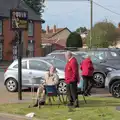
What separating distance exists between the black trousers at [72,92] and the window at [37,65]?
4.81 metres

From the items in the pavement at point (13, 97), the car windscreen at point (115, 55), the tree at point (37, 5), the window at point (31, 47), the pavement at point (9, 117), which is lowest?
the pavement at point (9, 117)

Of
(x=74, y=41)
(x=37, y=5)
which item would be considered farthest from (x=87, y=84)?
(x=37, y=5)

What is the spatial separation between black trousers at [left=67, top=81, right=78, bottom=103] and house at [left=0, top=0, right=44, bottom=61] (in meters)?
35.4

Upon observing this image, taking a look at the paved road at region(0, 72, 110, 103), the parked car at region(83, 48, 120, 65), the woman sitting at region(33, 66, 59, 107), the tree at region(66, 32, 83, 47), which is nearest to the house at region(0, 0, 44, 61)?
the tree at region(66, 32, 83, 47)

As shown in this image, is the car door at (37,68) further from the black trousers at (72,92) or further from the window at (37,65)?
the black trousers at (72,92)

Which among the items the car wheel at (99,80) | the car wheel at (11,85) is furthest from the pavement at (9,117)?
the car wheel at (99,80)

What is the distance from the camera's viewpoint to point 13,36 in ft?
172

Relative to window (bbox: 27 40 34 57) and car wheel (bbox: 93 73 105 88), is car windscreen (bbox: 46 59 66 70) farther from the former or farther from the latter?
window (bbox: 27 40 34 57)

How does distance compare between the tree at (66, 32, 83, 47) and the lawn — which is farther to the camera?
the tree at (66, 32, 83, 47)

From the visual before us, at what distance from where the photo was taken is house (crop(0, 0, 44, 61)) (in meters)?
51.1

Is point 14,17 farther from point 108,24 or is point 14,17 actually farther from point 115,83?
point 108,24

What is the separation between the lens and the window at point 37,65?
17.5 meters

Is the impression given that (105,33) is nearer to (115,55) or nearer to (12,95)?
(115,55)

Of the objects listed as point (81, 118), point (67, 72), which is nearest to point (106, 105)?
point (67, 72)
